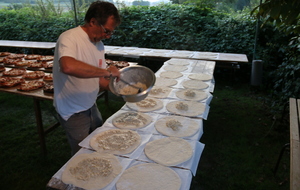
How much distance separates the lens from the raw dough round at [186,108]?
2445mm

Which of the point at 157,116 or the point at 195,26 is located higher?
the point at 195,26

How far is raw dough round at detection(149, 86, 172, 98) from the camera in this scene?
2.92m

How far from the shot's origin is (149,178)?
1.52 meters

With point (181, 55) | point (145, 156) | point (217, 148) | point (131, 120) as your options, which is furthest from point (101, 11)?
point (181, 55)

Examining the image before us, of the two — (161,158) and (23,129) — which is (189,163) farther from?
(23,129)

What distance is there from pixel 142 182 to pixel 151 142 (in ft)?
1.53

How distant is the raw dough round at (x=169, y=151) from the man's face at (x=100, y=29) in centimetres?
98

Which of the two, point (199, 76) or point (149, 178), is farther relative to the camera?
point (199, 76)

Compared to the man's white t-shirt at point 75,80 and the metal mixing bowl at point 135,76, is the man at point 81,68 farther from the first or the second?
the metal mixing bowl at point 135,76

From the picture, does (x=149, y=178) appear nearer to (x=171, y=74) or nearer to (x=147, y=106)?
(x=147, y=106)

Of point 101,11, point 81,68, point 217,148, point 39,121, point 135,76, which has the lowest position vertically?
point 217,148

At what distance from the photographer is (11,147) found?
335cm

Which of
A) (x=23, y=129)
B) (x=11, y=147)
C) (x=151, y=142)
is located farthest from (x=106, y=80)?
(x=23, y=129)

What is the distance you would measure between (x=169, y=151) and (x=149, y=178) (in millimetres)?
348
